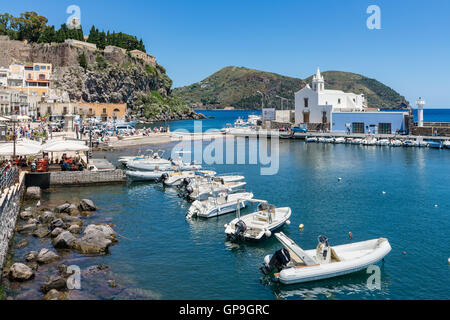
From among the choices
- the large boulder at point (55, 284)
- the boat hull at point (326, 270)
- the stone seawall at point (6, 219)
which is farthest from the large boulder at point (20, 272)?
the boat hull at point (326, 270)

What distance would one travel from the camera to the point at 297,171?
46562 mm

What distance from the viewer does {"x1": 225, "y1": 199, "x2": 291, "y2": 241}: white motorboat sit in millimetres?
22062

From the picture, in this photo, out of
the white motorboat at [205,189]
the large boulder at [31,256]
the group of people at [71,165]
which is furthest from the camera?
the group of people at [71,165]

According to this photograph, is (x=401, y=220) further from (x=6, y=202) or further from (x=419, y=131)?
(x=419, y=131)

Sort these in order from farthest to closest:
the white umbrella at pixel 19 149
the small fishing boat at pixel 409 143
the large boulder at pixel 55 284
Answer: the small fishing boat at pixel 409 143 < the white umbrella at pixel 19 149 < the large boulder at pixel 55 284

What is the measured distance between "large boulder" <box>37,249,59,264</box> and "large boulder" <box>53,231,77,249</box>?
3.93 ft

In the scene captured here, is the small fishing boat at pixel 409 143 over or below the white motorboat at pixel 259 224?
over

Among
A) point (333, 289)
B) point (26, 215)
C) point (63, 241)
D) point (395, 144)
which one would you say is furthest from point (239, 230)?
point (395, 144)

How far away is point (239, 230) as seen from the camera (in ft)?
72.2

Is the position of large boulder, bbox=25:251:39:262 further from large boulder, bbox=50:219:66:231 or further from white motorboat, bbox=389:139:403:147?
white motorboat, bbox=389:139:403:147

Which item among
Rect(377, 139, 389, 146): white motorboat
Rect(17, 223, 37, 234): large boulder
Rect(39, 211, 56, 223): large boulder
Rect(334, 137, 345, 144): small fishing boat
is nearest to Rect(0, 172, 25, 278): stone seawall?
Rect(17, 223, 37, 234): large boulder

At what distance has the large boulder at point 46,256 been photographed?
1844 cm

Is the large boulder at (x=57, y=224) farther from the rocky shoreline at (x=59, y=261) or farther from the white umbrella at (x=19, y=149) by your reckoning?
the white umbrella at (x=19, y=149)

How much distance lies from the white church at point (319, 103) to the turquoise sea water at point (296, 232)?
139 feet
